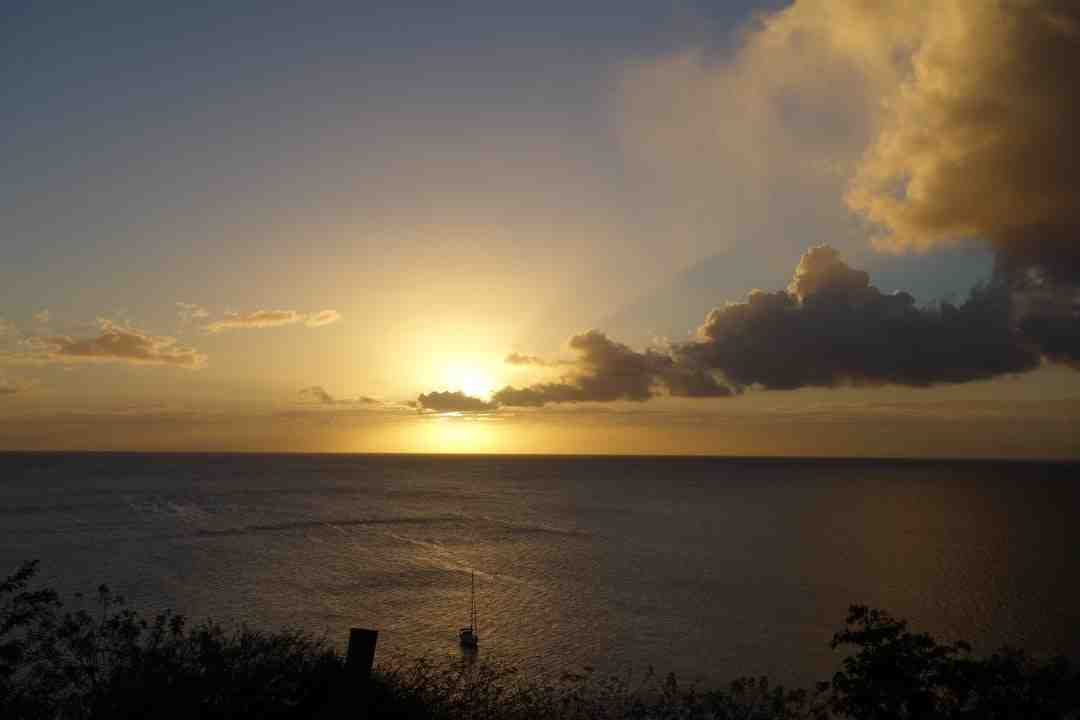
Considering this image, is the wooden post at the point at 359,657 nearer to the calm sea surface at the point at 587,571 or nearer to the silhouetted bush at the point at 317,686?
the silhouetted bush at the point at 317,686

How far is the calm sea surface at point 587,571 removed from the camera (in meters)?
52.9

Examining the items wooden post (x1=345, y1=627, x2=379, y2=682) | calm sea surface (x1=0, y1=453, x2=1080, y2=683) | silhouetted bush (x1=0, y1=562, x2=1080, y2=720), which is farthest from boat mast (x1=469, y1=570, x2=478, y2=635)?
wooden post (x1=345, y1=627, x2=379, y2=682)

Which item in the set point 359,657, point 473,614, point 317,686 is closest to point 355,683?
point 359,657

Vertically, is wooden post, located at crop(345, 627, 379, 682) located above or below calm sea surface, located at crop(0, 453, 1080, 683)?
above

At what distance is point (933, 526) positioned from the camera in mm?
121438

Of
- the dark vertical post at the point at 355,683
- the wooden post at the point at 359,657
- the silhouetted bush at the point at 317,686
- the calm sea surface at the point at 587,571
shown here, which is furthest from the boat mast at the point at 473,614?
the wooden post at the point at 359,657

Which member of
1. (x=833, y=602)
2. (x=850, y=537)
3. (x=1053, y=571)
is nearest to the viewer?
(x=833, y=602)

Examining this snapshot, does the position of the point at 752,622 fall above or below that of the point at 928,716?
below

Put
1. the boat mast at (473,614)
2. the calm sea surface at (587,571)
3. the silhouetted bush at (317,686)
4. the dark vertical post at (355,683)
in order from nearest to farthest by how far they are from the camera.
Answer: the dark vertical post at (355,683), the silhouetted bush at (317,686), the calm sea surface at (587,571), the boat mast at (473,614)

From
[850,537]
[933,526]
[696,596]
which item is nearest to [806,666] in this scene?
[696,596]

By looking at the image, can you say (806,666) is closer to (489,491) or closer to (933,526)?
(933,526)

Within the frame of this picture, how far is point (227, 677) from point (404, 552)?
219 ft

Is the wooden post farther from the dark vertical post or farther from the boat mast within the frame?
the boat mast

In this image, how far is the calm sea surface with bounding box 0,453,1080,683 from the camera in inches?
2083
